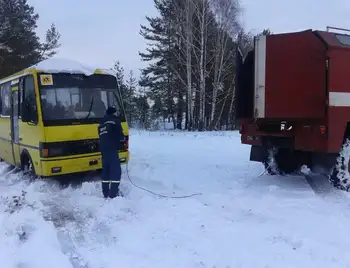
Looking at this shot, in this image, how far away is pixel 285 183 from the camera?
7895 mm

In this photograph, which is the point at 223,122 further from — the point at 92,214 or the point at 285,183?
the point at 92,214

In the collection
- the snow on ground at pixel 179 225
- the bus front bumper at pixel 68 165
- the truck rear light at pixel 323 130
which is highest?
the truck rear light at pixel 323 130

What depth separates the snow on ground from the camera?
4168 mm

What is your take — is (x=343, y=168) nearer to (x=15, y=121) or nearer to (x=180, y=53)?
(x=15, y=121)

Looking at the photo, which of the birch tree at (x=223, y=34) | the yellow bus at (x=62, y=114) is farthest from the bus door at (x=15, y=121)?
the birch tree at (x=223, y=34)

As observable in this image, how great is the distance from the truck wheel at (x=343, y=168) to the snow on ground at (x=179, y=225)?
1.51 ft

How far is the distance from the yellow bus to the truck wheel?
4.20 metres

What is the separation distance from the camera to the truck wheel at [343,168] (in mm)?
6969

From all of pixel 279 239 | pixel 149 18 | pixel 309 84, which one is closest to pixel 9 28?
pixel 149 18

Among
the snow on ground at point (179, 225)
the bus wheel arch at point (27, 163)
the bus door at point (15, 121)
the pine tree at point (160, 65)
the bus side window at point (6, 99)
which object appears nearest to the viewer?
the snow on ground at point (179, 225)

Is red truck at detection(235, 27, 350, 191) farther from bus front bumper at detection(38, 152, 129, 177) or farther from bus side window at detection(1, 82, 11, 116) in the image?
bus side window at detection(1, 82, 11, 116)

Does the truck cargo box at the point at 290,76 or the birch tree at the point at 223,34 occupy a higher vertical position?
the birch tree at the point at 223,34

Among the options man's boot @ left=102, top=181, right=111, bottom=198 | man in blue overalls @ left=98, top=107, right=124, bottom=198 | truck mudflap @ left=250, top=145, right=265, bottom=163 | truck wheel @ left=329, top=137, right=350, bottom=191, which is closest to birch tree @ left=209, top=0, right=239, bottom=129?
truck mudflap @ left=250, top=145, right=265, bottom=163

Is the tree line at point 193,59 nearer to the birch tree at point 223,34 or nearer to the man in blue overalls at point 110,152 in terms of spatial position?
the birch tree at point 223,34
